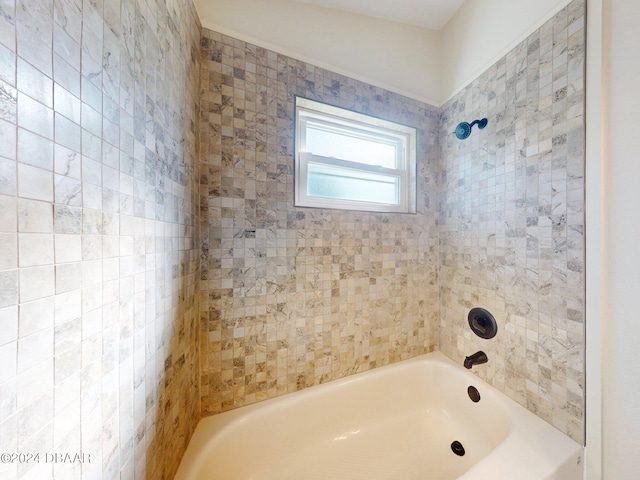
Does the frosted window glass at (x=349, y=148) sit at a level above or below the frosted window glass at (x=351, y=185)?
above

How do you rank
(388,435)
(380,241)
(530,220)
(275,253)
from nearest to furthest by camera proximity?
(530,220) < (275,253) < (388,435) < (380,241)

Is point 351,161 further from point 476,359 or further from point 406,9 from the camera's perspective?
point 476,359

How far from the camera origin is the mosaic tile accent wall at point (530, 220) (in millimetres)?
832

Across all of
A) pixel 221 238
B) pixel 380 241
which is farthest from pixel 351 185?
pixel 221 238

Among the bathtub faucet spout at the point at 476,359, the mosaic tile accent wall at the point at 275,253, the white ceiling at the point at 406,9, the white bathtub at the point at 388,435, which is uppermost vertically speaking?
the white ceiling at the point at 406,9

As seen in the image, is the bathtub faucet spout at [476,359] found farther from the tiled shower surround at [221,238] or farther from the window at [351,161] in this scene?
the window at [351,161]

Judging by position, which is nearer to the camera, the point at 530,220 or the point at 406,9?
the point at 530,220

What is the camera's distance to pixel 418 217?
55.7 inches

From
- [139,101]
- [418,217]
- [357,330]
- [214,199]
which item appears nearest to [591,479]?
[357,330]

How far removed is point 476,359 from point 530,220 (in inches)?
30.4

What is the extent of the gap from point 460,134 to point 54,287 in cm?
166

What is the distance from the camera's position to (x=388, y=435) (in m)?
1.20

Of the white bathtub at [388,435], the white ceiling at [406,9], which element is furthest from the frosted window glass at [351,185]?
the white bathtub at [388,435]

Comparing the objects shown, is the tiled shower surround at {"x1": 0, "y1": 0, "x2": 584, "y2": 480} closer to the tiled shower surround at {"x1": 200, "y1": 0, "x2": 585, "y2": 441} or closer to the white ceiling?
the tiled shower surround at {"x1": 200, "y1": 0, "x2": 585, "y2": 441}
